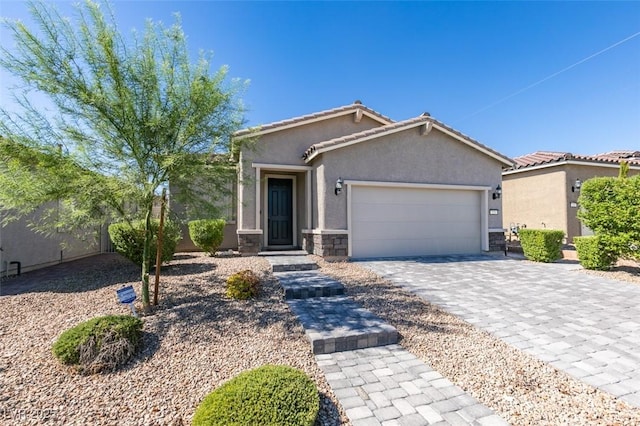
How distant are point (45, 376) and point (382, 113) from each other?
40.9 ft

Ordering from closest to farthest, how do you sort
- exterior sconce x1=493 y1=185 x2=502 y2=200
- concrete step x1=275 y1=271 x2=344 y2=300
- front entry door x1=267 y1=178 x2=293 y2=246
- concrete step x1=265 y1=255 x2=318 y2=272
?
concrete step x1=275 y1=271 x2=344 y2=300 → concrete step x1=265 y1=255 x2=318 y2=272 → exterior sconce x1=493 y1=185 x2=502 y2=200 → front entry door x1=267 y1=178 x2=293 y2=246

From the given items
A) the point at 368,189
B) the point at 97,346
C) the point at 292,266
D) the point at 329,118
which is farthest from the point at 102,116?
the point at 329,118

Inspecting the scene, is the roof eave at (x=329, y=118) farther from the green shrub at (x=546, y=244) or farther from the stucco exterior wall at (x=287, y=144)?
the green shrub at (x=546, y=244)

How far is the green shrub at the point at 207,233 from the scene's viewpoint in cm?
956

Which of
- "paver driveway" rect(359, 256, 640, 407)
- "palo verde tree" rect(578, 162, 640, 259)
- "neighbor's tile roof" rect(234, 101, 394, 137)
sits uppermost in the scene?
"neighbor's tile roof" rect(234, 101, 394, 137)

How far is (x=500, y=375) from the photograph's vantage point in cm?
311

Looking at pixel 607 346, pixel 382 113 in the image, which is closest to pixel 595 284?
pixel 607 346

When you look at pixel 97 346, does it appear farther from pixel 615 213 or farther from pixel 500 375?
pixel 615 213

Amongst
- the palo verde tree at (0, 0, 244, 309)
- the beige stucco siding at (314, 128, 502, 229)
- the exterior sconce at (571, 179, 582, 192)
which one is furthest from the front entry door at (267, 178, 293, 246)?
the exterior sconce at (571, 179, 582, 192)

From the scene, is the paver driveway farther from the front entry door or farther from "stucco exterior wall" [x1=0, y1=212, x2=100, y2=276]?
"stucco exterior wall" [x1=0, y1=212, x2=100, y2=276]

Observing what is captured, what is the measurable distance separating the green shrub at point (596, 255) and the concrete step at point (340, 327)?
26.3 ft

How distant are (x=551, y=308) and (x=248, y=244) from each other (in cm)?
832

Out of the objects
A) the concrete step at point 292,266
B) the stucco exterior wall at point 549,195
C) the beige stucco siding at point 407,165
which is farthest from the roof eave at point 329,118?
the stucco exterior wall at point 549,195

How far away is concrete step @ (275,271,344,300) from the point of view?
570cm
